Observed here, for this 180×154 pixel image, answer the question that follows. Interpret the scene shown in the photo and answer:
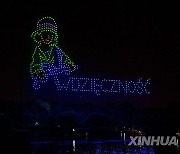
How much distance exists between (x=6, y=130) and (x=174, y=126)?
9.45 feet

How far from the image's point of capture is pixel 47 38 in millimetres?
29125

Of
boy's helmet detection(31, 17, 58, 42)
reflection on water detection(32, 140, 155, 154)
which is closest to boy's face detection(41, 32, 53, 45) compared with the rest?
boy's helmet detection(31, 17, 58, 42)

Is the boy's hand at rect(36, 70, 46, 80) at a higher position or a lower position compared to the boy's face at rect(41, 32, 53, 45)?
lower

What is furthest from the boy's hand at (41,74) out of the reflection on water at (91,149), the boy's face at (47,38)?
the reflection on water at (91,149)

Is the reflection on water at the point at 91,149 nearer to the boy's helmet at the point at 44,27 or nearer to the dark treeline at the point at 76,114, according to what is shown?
the dark treeline at the point at 76,114

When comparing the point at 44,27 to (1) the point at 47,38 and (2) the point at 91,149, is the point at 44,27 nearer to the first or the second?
(1) the point at 47,38

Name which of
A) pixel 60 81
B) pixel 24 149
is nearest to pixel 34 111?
pixel 60 81

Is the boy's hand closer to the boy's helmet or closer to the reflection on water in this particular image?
the boy's helmet

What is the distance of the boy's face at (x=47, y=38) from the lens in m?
28.9

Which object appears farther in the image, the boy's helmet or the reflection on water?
the boy's helmet

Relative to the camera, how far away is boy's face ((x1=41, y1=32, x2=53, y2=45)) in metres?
28.9

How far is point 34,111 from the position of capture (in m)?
29.2

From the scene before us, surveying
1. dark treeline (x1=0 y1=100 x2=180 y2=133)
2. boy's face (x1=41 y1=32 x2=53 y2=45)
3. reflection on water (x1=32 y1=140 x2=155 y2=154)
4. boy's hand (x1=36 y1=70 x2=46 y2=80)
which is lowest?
reflection on water (x1=32 y1=140 x2=155 y2=154)

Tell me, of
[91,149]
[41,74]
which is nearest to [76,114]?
[41,74]
